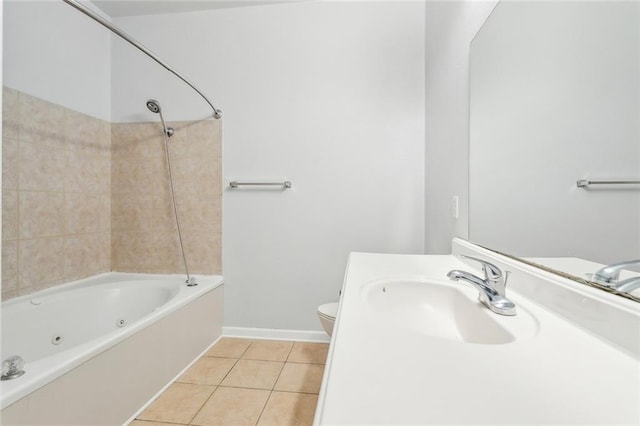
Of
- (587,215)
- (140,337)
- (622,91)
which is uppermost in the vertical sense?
(622,91)

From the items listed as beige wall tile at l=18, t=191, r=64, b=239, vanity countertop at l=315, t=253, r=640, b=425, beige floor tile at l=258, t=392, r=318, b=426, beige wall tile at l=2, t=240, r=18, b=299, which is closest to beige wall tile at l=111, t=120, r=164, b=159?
beige wall tile at l=18, t=191, r=64, b=239

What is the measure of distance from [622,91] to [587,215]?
241mm

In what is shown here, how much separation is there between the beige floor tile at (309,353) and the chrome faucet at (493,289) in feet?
3.98

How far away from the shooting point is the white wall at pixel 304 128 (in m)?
1.77

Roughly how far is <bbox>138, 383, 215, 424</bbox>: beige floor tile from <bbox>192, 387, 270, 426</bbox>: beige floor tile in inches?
1.9

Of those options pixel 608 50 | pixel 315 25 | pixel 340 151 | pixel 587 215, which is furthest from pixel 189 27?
pixel 587 215

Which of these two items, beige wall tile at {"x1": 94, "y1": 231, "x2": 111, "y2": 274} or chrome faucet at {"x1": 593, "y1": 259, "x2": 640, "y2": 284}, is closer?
chrome faucet at {"x1": 593, "y1": 259, "x2": 640, "y2": 284}

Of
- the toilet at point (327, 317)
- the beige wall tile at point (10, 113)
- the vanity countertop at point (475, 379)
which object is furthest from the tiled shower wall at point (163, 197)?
the vanity countertop at point (475, 379)

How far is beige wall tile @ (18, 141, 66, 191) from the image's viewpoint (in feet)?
4.78

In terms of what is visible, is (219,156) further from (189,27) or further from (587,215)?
(587,215)

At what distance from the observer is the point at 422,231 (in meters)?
1.78

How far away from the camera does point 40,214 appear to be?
5.05ft

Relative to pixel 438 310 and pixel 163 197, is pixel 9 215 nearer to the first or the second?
pixel 163 197

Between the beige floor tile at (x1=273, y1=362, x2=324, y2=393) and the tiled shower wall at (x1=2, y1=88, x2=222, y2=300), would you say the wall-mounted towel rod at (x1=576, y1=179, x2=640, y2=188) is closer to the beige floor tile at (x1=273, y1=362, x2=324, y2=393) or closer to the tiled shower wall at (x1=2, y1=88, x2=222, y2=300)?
the beige floor tile at (x1=273, y1=362, x2=324, y2=393)
